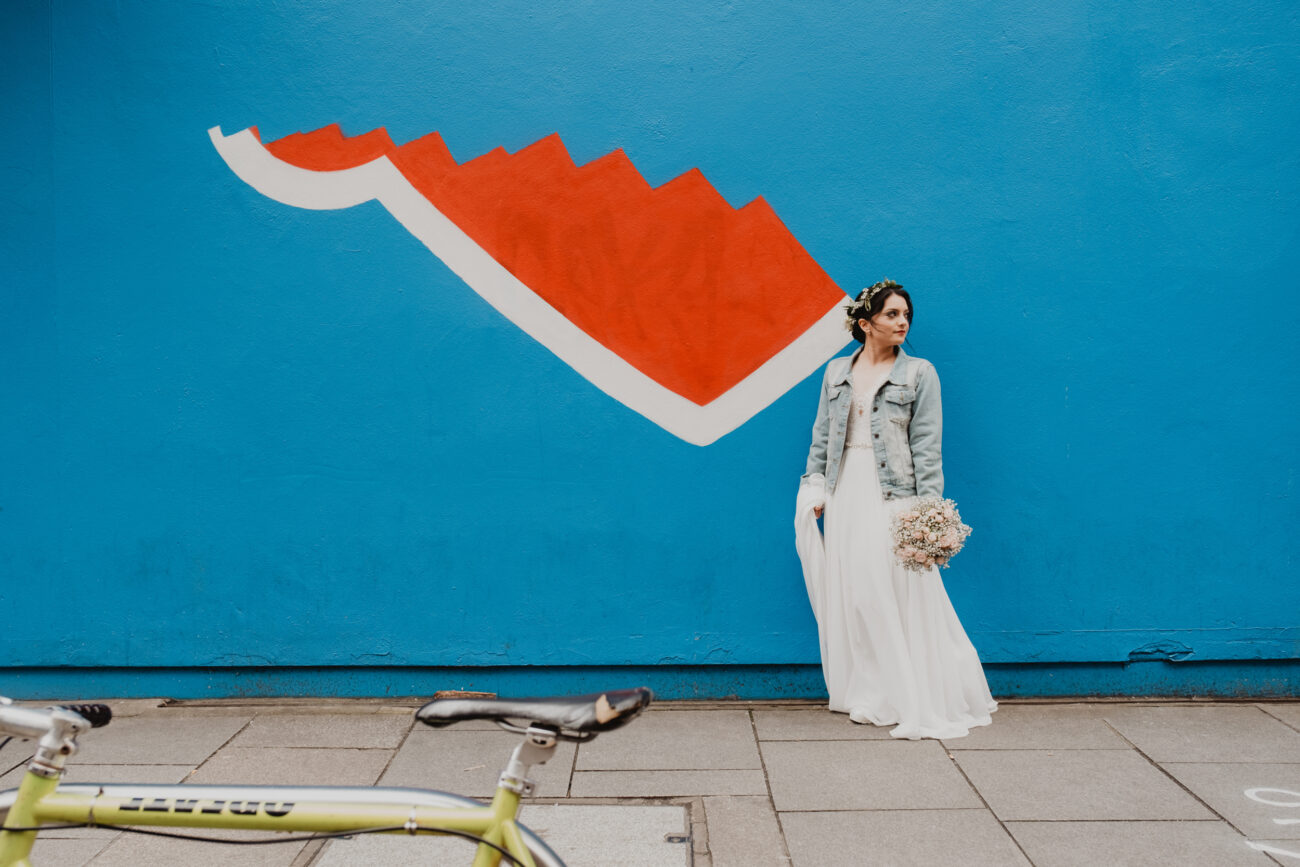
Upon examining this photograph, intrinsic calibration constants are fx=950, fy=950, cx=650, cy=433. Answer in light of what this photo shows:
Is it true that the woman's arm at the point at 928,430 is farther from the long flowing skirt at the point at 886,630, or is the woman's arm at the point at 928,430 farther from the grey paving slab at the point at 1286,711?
the grey paving slab at the point at 1286,711

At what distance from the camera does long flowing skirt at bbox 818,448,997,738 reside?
427 centimetres

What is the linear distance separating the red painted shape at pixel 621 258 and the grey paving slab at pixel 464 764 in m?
1.85

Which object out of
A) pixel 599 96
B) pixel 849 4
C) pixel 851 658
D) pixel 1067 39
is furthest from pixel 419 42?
pixel 851 658

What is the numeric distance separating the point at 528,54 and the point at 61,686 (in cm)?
394

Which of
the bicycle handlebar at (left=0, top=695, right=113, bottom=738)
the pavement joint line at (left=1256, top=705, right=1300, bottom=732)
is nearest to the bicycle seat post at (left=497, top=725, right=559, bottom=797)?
the bicycle handlebar at (left=0, top=695, right=113, bottom=738)

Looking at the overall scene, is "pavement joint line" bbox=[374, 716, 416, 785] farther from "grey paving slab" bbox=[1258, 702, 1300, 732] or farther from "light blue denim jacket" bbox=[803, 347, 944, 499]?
"grey paving slab" bbox=[1258, 702, 1300, 732]

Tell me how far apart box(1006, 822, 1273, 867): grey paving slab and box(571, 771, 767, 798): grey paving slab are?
3.23ft

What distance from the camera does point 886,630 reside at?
14.0 ft

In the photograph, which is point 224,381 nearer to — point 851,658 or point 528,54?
point 528,54

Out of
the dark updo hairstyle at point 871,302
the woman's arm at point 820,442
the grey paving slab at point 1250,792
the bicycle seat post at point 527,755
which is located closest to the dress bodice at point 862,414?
the woman's arm at point 820,442

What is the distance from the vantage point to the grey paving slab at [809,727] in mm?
4227

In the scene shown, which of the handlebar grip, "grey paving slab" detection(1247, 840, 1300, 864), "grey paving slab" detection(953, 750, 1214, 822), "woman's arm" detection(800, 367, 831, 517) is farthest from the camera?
"woman's arm" detection(800, 367, 831, 517)

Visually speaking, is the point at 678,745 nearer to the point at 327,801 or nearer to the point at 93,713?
the point at 327,801

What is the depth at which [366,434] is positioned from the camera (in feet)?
15.5
